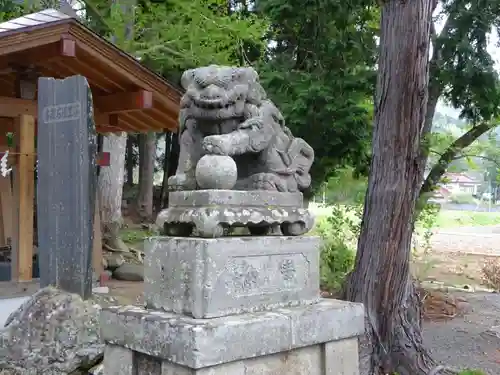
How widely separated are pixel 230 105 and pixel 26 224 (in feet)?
17.7

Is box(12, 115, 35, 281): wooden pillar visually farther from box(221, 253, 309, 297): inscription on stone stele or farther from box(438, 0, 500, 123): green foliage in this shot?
box(438, 0, 500, 123): green foliage

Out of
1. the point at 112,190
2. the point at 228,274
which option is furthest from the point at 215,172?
the point at 112,190

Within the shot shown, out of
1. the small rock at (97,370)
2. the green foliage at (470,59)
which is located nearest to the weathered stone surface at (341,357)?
the small rock at (97,370)

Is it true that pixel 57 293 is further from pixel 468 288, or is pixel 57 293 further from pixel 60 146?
pixel 468 288

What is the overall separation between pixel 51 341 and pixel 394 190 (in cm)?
370

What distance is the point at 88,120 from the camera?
6746 mm

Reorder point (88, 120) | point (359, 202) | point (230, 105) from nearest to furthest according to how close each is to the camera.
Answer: point (230, 105) → point (88, 120) → point (359, 202)

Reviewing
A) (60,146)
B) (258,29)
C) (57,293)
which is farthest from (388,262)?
(258,29)

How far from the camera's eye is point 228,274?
3326 millimetres

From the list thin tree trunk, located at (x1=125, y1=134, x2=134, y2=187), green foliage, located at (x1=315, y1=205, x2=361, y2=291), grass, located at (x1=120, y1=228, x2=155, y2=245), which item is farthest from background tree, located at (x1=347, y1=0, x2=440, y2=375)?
thin tree trunk, located at (x1=125, y1=134, x2=134, y2=187)

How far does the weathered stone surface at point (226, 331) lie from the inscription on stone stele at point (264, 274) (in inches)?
5.9

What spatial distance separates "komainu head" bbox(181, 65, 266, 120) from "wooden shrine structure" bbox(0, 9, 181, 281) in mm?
4614

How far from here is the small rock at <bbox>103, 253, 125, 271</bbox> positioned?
471 inches

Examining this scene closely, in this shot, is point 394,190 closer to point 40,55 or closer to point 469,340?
point 469,340
